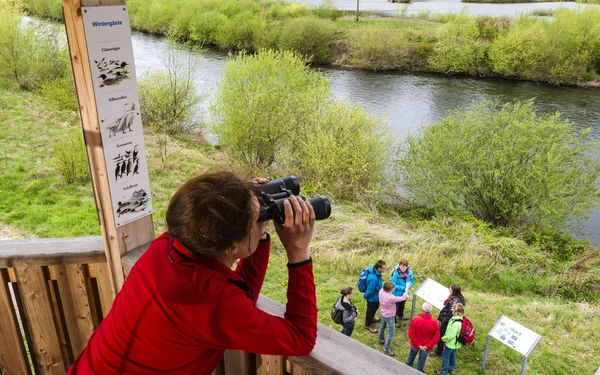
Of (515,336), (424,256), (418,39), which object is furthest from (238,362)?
(418,39)

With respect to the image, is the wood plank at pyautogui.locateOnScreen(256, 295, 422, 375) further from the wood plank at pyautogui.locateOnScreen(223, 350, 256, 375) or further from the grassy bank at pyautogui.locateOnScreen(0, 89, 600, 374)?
the grassy bank at pyautogui.locateOnScreen(0, 89, 600, 374)

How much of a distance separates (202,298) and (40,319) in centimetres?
104

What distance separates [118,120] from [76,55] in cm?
21

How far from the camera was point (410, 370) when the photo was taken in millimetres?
1003

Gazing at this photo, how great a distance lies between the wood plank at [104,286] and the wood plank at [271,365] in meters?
0.72

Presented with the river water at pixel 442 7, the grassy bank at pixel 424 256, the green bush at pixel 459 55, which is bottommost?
the grassy bank at pixel 424 256

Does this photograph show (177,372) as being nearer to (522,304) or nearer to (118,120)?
(118,120)

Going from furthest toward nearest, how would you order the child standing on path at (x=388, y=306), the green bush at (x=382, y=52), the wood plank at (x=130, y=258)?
the green bush at (x=382, y=52) < the child standing on path at (x=388, y=306) < the wood plank at (x=130, y=258)

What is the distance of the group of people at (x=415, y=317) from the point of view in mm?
5043

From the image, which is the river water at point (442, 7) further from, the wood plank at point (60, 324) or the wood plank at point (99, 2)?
the wood plank at point (60, 324)

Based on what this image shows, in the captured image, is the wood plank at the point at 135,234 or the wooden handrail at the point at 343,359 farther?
the wood plank at the point at 135,234

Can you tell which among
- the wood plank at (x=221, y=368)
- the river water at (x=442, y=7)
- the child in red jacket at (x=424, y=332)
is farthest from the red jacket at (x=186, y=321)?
the river water at (x=442, y=7)

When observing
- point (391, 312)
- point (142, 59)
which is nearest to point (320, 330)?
point (391, 312)

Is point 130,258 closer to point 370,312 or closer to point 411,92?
point 370,312
